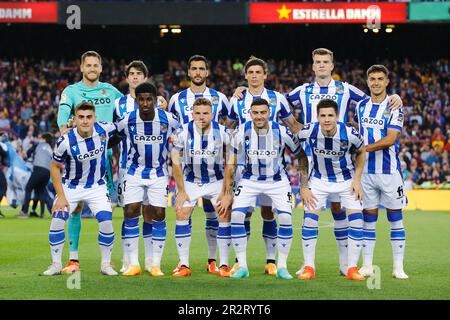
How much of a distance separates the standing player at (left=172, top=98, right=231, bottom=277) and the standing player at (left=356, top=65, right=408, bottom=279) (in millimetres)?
1562

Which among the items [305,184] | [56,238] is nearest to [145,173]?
[56,238]

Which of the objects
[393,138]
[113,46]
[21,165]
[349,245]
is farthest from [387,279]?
[113,46]

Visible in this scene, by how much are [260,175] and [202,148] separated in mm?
710

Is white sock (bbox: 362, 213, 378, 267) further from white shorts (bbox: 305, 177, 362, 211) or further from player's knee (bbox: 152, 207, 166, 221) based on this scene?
player's knee (bbox: 152, 207, 166, 221)

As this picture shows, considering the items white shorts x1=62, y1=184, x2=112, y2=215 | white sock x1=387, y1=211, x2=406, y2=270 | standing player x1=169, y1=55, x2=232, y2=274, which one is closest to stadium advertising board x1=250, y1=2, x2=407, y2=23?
standing player x1=169, y1=55, x2=232, y2=274

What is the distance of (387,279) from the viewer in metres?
9.72

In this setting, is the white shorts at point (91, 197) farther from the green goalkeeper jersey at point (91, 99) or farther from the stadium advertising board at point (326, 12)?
the stadium advertising board at point (326, 12)

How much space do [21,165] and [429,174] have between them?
11818mm

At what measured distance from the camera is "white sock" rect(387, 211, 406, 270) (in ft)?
33.0

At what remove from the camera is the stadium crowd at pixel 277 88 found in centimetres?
2817

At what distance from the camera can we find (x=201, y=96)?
10.8 meters

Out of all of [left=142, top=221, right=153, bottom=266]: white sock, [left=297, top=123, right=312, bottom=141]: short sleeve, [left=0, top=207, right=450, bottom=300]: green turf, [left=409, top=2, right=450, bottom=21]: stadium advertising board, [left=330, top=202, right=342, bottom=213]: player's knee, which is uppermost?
[left=409, top=2, right=450, bottom=21]: stadium advertising board

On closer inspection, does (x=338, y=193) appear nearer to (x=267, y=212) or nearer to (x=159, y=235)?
(x=267, y=212)

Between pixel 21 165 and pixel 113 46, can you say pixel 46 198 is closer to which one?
pixel 21 165
